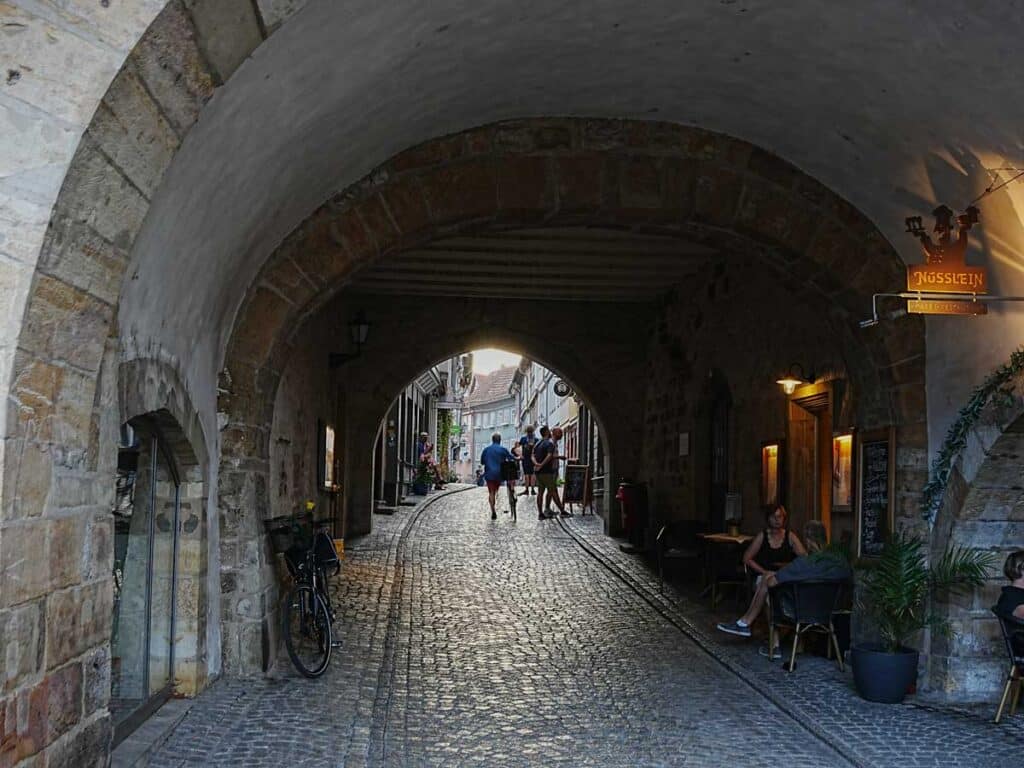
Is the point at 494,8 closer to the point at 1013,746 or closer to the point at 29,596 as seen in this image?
the point at 29,596

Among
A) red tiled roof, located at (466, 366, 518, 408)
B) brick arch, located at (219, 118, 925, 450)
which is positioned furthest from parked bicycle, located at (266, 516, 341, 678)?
red tiled roof, located at (466, 366, 518, 408)

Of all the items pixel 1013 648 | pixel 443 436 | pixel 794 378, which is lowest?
pixel 1013 648

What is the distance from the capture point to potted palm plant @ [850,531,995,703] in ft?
18.9

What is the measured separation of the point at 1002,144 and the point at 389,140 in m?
2.88

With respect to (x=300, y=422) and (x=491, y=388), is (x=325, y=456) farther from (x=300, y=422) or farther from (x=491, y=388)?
(x=491, y=388)

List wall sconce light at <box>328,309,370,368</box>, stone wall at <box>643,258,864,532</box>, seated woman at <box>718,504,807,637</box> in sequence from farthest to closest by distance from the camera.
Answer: wall sconce light at <box>328,309,370,368</box> → stone wall at <box>643,258,864,532</box> → seated woman at <box>718,504,807,637</box>

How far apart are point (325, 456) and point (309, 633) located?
15.1 feet

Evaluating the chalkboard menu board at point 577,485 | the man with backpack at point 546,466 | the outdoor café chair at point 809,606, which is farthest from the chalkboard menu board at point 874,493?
the chalkboard menu board at point 577,485

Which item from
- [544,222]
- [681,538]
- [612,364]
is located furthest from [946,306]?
[612,364]

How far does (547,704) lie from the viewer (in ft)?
18.7

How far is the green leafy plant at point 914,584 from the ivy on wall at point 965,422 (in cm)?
27

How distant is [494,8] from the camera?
4.50 m

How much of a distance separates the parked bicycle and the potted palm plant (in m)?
2.91

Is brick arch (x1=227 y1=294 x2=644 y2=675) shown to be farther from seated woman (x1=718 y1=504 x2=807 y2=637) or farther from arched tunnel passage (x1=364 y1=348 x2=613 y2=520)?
seated woman (x1=718 y1=504 x2=807 y2=637)
